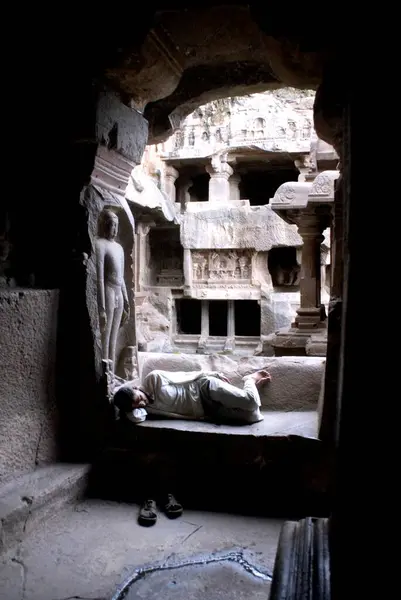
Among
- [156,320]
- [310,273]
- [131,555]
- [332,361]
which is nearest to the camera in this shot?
[131,555]

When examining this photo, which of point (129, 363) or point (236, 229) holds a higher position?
point (236, 229)

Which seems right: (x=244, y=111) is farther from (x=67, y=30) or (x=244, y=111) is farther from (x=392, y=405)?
(x=392, y=405)

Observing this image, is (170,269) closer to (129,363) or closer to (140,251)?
(140,251)

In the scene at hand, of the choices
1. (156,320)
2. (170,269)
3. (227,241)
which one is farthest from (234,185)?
(156,320)

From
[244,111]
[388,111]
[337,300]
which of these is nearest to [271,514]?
[337,300]

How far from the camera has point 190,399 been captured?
4.32 metres

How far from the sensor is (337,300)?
3.65 m

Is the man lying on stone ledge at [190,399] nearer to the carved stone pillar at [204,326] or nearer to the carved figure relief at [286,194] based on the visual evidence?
the carved figure relief at [286,194]

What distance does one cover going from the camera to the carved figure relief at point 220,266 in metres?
14.1

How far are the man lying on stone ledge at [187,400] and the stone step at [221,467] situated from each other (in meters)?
0.10

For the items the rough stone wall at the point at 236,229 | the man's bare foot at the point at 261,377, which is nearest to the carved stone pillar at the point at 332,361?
the man's bare foot at the point at 261,377

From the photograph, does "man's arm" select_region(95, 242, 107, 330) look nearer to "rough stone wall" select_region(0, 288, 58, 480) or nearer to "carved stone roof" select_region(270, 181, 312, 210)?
"rough stone wall" select_region(0, 288, 58, 480)

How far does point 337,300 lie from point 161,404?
1.67 m

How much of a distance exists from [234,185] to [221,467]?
45.4 feet
